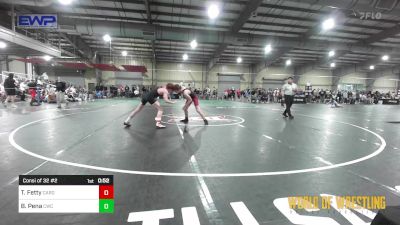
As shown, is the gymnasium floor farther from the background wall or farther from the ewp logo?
the background wall

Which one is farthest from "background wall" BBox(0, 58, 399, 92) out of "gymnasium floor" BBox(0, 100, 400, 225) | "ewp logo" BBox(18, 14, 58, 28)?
"gymnasium floor" BBox(0, 100, 400, 225)

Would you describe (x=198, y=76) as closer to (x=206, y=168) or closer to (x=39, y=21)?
(x=39, y=21)

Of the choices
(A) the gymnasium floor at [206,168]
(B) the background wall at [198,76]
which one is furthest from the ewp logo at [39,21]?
(B) the background wall at [198,76]

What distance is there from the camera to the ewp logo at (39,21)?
46.5 feet

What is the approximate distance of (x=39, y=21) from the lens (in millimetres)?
14445

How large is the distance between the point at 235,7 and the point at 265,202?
1785 cm

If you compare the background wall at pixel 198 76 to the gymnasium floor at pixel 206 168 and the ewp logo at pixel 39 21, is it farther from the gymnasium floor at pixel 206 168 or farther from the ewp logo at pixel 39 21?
the gymnasium floor at pixel 206 168

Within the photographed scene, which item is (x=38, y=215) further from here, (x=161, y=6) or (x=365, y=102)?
(x=365, y=102)

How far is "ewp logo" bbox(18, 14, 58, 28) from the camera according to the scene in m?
14.2
